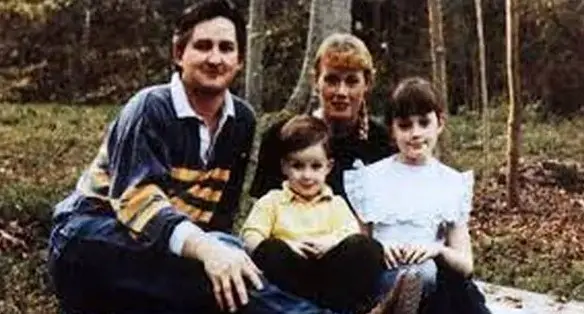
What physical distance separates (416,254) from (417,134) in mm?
417

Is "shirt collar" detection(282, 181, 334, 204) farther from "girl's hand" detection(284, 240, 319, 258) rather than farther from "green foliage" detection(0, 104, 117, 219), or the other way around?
"green foliage" detection(0, 104, 117, 219)

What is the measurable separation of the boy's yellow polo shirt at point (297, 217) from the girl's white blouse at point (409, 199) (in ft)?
0.65

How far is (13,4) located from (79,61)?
3009 millimetres

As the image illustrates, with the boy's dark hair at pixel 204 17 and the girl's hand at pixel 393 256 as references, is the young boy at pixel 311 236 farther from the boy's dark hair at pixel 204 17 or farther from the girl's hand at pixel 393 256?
the boy's dark hair at pixel 204 17

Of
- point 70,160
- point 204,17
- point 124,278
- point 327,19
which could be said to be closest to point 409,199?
point 204,17

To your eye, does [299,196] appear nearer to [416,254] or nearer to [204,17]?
[416,254]

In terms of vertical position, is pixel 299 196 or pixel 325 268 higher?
pixel 299 196

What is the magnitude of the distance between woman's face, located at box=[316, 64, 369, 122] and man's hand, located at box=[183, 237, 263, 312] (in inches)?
42.3

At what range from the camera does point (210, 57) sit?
3.33 meters

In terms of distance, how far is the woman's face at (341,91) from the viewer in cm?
390

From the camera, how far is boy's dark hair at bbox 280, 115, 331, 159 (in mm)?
3572

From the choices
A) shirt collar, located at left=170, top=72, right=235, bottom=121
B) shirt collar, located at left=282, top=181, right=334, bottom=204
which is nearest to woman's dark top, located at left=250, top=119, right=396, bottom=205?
shirt collar, located at left=282, top=181, right=334, bottom=204

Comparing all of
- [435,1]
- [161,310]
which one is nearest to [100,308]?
[161,310]

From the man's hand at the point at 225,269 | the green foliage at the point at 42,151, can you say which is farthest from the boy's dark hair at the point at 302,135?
the green foliage at the point at 42,151
